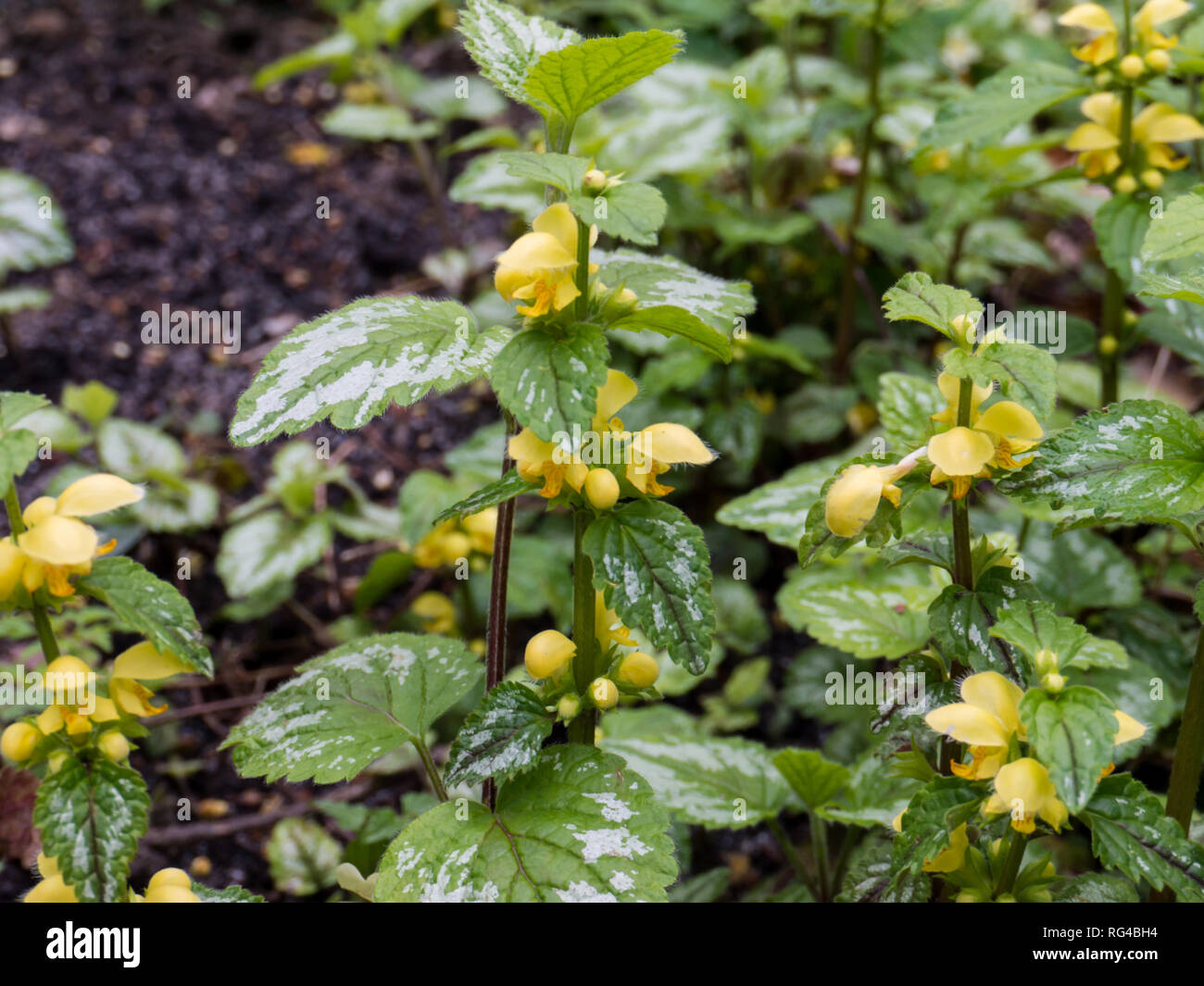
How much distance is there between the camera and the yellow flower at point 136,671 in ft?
4.08

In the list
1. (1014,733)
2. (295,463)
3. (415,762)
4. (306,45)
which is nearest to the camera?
(1014,733)

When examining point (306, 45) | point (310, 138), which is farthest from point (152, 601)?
point (306, 45)

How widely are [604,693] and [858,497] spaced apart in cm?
36

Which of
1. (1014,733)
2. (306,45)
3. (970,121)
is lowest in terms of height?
(1014,733)

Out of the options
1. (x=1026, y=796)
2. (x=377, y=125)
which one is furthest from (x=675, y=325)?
(x=377, y=125)

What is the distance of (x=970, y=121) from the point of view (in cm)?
196

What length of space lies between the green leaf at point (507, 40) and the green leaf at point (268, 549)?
1320 mm

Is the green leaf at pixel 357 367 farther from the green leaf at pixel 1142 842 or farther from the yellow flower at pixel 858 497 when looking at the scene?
the green leaf at pixel 1142 842

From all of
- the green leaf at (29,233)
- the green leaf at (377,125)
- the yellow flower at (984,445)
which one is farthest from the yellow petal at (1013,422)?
the green leaf at (29,233)

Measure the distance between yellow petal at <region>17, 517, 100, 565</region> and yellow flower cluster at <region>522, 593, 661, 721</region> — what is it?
0.50m

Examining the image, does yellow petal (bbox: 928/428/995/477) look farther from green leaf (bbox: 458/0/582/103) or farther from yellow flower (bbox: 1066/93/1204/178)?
yellow flower (bbox: 1066/93/1204/178)
